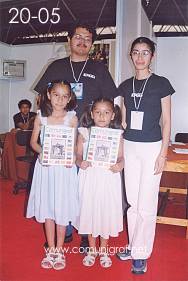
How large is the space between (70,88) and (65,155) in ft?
1.26

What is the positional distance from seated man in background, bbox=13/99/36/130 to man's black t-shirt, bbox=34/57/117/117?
166 cm

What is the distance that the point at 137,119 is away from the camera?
1.89m

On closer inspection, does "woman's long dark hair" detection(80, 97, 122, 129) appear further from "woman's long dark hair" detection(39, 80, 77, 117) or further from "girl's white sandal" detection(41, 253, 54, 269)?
"girl's white sandal" detection(41, 253, 54, 269)

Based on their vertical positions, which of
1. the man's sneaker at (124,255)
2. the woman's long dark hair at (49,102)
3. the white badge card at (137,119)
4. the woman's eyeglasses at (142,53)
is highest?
the woman's eyeglasses at (142,53)

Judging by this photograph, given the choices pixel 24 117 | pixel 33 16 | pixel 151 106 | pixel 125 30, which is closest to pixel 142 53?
pixel 151 106

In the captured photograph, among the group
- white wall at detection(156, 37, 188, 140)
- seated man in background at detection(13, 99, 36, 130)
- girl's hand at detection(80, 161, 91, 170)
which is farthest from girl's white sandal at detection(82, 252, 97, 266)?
white wall at detection(156, 37, 188, 140)

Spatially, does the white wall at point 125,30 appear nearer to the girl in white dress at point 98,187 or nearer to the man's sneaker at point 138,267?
the girl in white dress at point 98,187

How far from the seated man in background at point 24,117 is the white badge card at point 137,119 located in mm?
2080

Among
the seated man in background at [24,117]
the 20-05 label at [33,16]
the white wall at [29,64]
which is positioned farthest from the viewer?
the white wall at [29,64]

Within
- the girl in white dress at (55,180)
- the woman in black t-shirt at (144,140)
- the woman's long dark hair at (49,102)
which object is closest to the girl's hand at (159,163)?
the woman in black t-shirt at (144,140)

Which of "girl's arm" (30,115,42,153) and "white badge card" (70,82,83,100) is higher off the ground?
"white badge card" (70,82,83,100)

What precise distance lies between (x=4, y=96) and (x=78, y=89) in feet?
6.52

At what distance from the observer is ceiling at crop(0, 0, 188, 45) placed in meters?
2.83

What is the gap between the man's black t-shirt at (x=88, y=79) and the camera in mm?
2107
